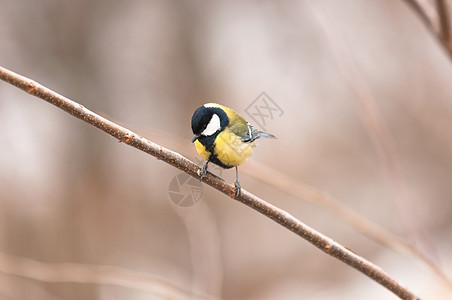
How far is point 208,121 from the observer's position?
70 cm

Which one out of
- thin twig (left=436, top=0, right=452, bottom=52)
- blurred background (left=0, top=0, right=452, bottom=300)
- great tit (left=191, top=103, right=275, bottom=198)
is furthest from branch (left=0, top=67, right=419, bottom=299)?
blurred background (left=0, top=0, right=452, bottom=300)

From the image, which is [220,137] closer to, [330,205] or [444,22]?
[330,205]

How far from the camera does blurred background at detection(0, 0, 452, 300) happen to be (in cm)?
184

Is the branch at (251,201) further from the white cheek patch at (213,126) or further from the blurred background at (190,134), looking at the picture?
the blurred background at (190,134)

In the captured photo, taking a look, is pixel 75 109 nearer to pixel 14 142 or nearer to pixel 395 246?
pixel 395 246

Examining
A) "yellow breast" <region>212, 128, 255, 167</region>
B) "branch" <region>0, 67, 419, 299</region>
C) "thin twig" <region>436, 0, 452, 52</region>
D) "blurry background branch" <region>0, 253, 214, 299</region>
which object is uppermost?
"thin twig" <region>436, 0, 452, 52</region>

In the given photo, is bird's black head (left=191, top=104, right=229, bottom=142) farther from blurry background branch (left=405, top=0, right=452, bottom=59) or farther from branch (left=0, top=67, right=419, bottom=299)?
blurry background branch (left=405, top=0, right=452, bottom=59)

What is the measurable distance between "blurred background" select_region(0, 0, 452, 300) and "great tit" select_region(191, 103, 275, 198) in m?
0.92

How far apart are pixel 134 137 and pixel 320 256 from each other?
180 cm

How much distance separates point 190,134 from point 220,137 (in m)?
1.14

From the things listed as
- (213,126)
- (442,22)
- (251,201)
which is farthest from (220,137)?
(442,22)

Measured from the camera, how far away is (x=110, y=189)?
1950mm

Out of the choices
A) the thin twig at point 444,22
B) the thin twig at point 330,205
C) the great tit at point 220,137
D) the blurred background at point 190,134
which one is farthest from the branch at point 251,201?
the blurred background at point 190,134

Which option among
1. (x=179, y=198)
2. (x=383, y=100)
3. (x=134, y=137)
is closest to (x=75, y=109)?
(x=134, y=137)
